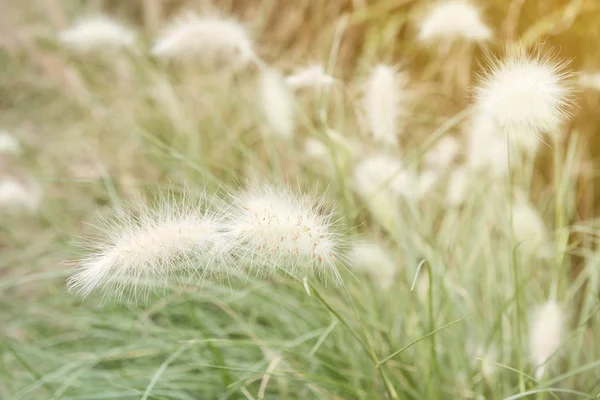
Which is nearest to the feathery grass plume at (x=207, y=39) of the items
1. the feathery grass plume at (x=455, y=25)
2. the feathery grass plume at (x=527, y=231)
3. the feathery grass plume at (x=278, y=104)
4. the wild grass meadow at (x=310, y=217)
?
the wild grass meadow at (x=310, y=217)

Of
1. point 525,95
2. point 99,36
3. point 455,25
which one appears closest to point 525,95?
point 525,95

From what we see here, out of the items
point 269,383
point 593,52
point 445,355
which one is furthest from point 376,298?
point 593,52

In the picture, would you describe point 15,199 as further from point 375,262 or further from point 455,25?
point 455,25

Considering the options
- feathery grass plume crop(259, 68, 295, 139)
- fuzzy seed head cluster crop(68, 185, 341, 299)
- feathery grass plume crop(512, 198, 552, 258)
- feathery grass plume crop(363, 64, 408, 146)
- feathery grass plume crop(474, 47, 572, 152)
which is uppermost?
feathery grass plume crop(259, 68, 295, 139)

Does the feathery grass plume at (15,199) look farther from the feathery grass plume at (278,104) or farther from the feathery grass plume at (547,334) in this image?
the feathery grass plume at (547,334)

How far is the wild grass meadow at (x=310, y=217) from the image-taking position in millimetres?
738

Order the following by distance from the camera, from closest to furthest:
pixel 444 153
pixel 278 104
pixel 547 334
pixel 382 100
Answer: pixel 547 334, pixel 382 100, pixel 278 104, pixel 444 153

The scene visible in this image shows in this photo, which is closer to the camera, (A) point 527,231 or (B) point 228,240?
(B) point 228,240

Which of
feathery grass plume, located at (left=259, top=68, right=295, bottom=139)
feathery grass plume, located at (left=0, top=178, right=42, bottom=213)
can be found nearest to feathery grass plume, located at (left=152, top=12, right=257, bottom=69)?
feathery grass plume, located at (left=259, top=68, right=295, bottom=139)

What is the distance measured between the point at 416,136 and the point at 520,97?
3.71 feet

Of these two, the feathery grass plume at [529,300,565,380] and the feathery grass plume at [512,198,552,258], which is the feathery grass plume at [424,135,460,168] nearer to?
the feathery grass plume at [512,198,552,258]

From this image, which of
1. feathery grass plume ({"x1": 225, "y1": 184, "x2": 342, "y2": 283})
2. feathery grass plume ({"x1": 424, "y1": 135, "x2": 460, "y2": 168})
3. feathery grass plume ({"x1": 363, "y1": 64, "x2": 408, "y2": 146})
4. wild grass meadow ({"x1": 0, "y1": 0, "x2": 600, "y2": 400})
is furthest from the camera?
feathery grass plume ({"x1": 424, "y1": 135, "x2": 460, "y2": 168})

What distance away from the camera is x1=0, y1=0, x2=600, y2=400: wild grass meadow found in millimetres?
738

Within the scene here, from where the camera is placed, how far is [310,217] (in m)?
0.66
